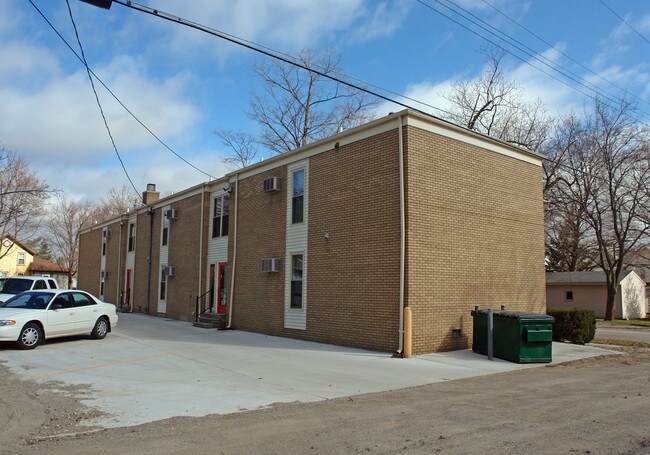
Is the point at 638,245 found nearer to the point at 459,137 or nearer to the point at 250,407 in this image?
the point at 459,137

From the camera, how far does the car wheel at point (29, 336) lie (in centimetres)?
1288

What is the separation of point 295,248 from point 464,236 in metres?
5.13

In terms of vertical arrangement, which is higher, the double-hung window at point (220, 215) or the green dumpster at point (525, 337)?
the double-hung window at point (220, 215)

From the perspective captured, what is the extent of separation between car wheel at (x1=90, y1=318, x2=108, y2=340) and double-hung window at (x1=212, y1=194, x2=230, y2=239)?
258 inches

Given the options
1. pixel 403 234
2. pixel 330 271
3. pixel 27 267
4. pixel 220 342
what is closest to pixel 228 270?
pixel 220 342

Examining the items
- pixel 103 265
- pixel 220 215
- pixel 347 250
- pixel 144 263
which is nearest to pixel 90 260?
pixel 103 265

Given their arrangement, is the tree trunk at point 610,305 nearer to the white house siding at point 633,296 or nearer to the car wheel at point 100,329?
the white house siding at point 633,296

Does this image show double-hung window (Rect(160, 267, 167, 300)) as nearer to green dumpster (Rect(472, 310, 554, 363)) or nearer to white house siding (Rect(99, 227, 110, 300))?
white house siding (Rect(99, 227, 110, 300))

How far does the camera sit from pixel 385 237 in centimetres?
1329

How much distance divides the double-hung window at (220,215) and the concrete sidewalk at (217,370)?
5959mm

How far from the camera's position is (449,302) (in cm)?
1358

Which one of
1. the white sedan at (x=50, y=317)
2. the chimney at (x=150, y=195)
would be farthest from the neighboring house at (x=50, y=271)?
the white sedan at (x=50, y=317)

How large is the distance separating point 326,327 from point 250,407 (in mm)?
7241

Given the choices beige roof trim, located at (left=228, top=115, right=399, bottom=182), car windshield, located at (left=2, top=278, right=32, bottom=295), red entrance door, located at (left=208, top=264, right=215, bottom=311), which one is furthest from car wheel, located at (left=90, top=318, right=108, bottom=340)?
beige roof trim, located at (left=228, top=115, right=399, bottom=182)
